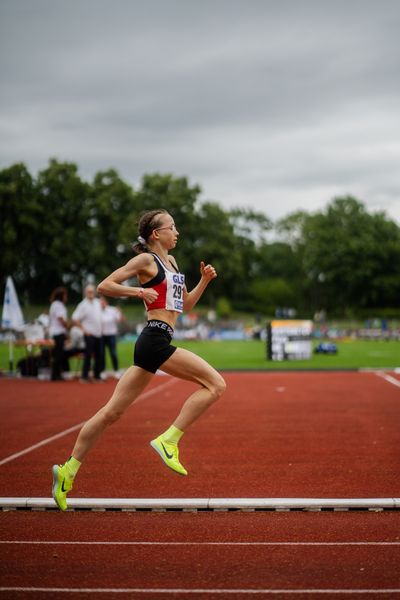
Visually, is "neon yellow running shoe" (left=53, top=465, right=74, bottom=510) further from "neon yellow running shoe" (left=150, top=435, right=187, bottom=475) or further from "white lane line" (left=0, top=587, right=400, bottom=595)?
"white lane line" (left=0, top=587, right=400, bottom=595)

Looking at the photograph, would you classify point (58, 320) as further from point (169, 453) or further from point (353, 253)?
point (353, 253)

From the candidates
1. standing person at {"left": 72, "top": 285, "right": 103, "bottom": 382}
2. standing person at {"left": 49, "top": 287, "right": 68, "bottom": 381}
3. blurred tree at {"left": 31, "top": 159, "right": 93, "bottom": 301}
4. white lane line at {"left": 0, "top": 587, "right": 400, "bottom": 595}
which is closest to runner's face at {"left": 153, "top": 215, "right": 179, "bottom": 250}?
white lane line at {"left": 0, "top": 587, "right": 400, "bottom": 595}

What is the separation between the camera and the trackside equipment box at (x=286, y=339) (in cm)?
2897

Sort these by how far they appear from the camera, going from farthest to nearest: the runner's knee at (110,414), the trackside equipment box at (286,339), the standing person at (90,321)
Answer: the trackside equipment box at (286,339), the standing person at (90,321), the runner's knee at (110,414)

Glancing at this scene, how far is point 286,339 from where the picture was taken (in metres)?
29.4

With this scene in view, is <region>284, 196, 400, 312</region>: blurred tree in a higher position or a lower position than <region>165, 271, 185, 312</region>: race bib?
higher

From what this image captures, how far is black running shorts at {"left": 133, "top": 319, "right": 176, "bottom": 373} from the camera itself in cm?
575

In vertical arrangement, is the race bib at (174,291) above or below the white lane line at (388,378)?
above

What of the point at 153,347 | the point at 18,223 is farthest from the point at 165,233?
the point at 18,223

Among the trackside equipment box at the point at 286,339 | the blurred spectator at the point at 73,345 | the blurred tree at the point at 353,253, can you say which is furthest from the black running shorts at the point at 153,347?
the blurred tree at the point at 353,253

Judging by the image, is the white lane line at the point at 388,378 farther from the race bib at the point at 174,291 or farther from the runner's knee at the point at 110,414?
the runner's knee at the point at 110,414

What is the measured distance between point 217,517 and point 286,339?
2392 centimetres

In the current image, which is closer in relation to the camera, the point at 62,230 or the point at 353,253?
the point at 62,230

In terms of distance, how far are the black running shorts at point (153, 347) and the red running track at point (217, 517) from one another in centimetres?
110
